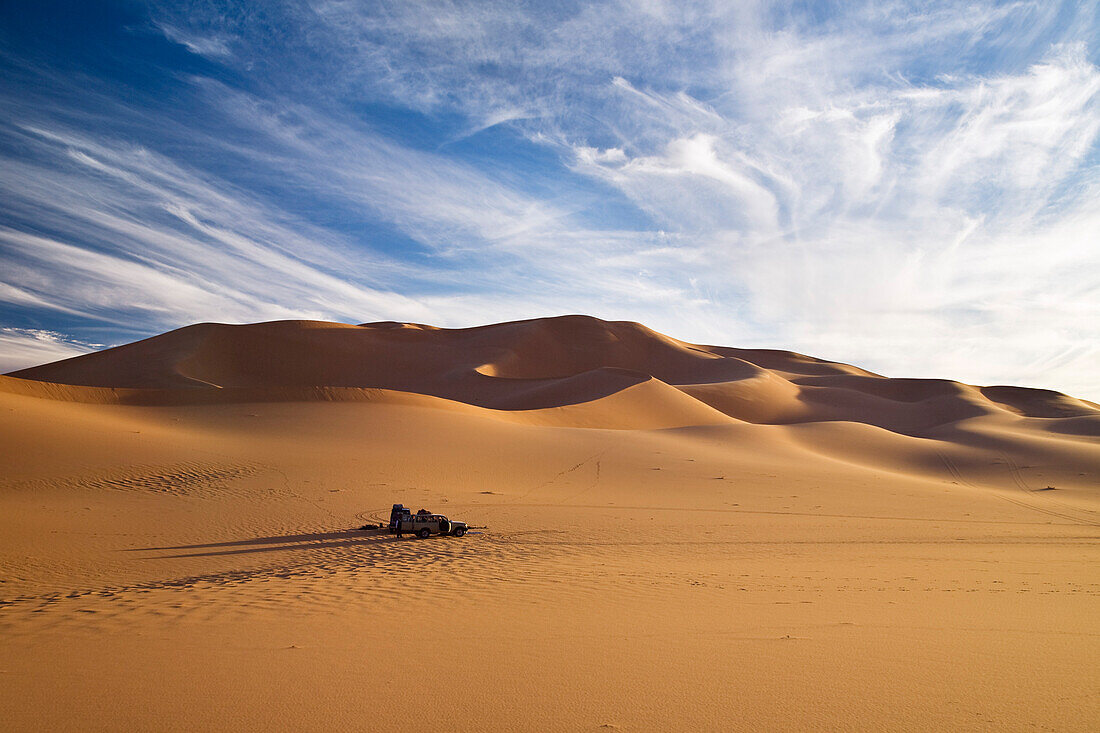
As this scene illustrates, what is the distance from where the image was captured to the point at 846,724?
13.3ft

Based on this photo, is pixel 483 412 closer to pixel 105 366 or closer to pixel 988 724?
pixel 988 724

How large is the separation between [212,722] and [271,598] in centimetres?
380

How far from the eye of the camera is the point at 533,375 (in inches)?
2781

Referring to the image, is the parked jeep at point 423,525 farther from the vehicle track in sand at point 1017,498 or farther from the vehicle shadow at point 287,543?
the vehicle track in sand at point 1017,498

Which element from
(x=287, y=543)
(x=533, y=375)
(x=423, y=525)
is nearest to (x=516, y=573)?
(x=423, y=525)

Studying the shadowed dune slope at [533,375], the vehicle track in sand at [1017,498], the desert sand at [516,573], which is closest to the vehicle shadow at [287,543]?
the desert sand at [516,573]

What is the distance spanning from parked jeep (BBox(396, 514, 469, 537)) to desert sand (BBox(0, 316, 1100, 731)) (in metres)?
0.30

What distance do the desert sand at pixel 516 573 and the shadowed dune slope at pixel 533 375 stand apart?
8.80 metres

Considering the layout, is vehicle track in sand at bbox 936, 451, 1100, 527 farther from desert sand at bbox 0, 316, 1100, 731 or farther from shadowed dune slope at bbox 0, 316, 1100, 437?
shadowed dune slope at bbox 0, 316, 1100, 437

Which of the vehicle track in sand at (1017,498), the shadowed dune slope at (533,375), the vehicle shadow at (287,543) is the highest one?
the shadowed dune slope at (533,375)

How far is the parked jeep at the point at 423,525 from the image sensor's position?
12.4 meters

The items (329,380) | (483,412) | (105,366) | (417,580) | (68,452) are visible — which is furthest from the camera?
(329,380)

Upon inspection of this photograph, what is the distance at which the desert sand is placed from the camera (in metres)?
4.45

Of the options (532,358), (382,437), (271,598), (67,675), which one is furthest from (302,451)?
(532,358)
